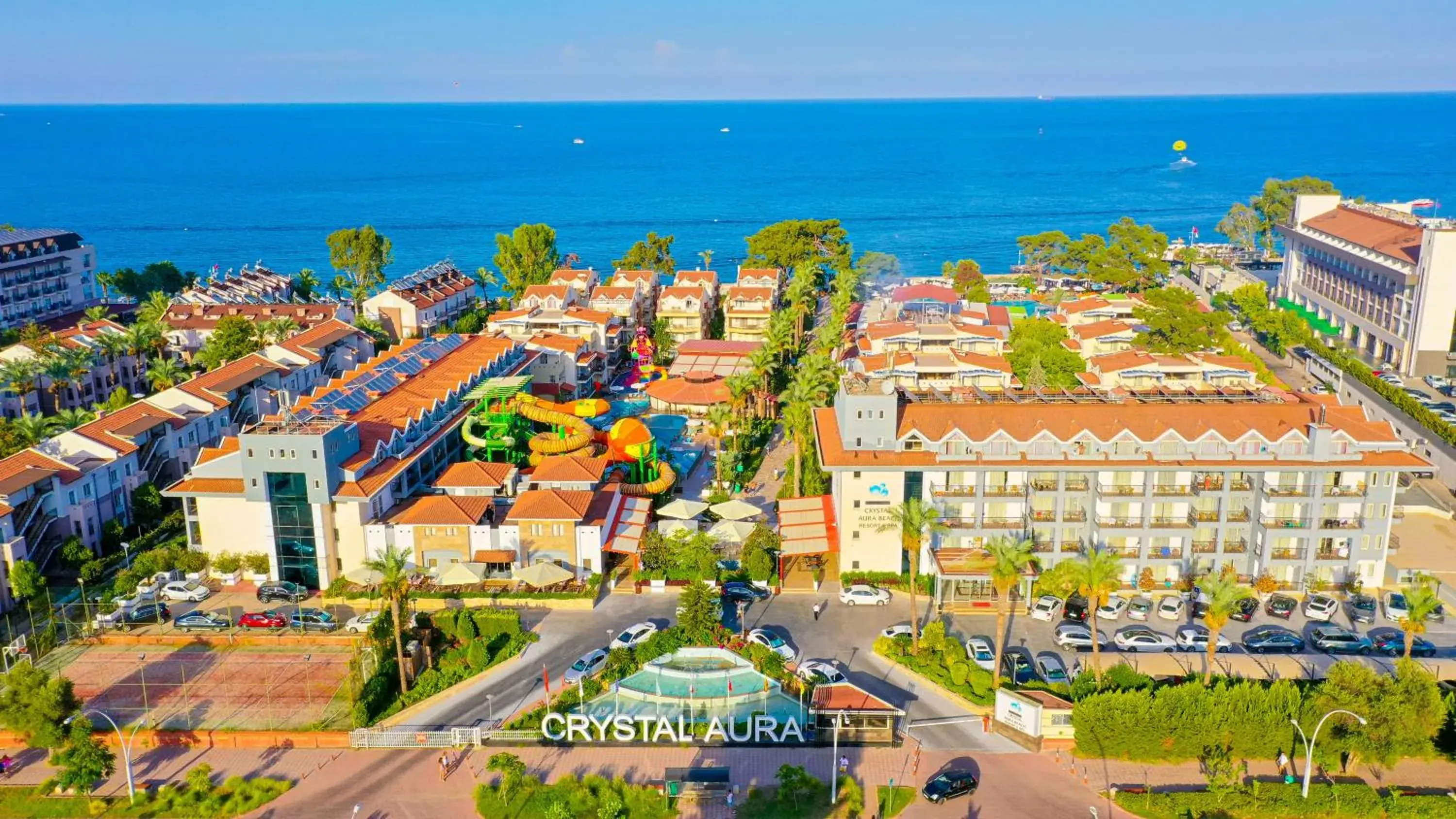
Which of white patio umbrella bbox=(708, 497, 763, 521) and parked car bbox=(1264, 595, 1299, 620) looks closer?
parked car bbox=(1264, 595, 1299, 620)

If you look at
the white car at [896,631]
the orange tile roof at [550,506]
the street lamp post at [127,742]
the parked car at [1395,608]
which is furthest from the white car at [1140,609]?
the street lamp post at [127,742]

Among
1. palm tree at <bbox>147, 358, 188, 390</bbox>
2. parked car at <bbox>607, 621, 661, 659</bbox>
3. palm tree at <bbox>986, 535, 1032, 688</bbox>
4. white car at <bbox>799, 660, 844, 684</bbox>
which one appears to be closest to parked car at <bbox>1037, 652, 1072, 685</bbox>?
palm tree at <bbox>986, 535, 1032, 688</bbox>

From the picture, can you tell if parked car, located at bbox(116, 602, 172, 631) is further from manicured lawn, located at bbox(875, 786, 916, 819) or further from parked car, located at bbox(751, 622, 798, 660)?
manicured lawn, located at bbox(875, 786, 916, 819)

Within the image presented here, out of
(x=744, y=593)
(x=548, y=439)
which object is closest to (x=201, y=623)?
(x=548, y=439)

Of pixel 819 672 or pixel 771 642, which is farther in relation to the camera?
pixel 771 642

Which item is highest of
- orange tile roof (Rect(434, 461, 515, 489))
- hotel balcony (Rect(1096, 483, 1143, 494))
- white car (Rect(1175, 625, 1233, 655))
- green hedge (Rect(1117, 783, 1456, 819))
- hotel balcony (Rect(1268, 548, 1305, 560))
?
hotel balcony (Rect(1096, 483, 1143, 494))

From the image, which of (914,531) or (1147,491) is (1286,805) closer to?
(914,531)
